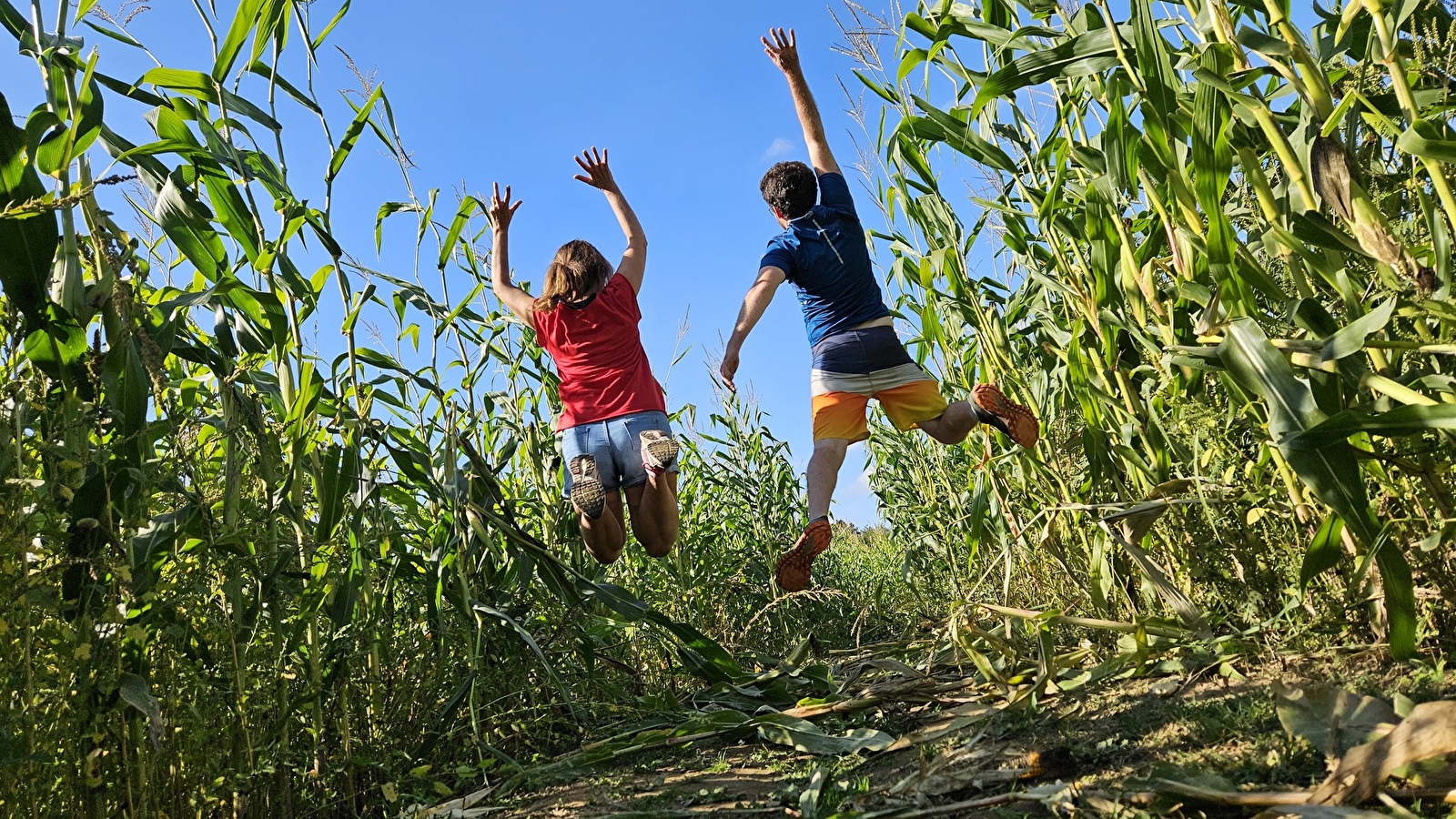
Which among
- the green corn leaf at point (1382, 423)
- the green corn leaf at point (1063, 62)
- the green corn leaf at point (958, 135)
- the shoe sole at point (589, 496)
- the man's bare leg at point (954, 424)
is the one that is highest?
the green corn leaf at point (958, 135)

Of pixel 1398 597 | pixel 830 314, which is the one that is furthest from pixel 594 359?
pixel 1398 597

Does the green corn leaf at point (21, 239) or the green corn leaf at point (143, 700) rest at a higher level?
the green corn leaf at point (21, 239)

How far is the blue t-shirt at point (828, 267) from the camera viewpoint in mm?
3834

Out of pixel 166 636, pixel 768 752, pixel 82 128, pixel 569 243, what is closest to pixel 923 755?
pixel 768 752

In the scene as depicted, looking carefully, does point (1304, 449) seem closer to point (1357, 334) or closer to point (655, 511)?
point (1357, 334)

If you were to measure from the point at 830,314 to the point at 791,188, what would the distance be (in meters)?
0.60

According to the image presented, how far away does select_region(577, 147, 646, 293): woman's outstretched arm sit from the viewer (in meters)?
4.03

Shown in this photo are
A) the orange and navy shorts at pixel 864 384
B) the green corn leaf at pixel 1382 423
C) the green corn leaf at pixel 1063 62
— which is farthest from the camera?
the orange and navy shorts at pixel 864 384

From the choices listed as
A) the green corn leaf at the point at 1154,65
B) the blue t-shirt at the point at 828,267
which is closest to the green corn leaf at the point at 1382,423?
the green corn leaf at the point at 1154,65

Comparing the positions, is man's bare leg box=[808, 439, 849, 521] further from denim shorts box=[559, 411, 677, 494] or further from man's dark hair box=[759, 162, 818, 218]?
man's dark hair box=[759, 162, 818, 218]

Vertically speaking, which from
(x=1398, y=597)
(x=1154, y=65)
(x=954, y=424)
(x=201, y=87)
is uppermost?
(x=201, y=87)

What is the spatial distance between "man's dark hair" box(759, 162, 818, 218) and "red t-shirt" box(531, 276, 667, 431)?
0.85 m

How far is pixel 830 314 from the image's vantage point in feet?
12.7

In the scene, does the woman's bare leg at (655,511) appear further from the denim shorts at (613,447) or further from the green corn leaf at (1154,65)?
the green corn leaf at (1154,65)
